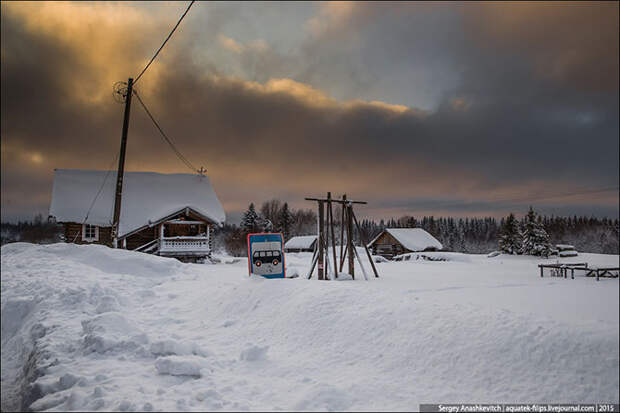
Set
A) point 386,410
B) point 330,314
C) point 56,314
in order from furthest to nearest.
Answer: point 330,314 < point 56,314 < point 386,410

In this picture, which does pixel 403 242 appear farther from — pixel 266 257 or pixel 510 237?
pixel 510 237

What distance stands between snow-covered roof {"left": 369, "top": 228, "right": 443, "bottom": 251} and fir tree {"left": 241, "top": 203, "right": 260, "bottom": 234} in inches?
1022

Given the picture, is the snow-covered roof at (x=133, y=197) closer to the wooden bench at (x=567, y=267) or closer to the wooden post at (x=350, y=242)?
the wooden post at (x=350, y=242)

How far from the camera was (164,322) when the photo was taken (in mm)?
6887

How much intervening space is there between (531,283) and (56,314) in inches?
256

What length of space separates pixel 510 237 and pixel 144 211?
2239 centimetres

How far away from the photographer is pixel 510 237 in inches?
232

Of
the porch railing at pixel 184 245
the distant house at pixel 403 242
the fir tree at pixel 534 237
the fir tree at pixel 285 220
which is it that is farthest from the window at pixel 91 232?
the fir tree at pixel 285 220

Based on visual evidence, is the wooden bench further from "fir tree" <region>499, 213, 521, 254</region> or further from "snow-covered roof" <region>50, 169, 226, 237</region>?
"snow-covered roof" <region>50, 169, 226, 237</region>

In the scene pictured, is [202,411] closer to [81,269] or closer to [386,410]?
[386,410]

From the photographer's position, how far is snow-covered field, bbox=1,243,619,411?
3.01 metres

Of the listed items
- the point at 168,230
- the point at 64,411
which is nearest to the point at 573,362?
the point at 64,411

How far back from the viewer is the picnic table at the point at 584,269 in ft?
10.2

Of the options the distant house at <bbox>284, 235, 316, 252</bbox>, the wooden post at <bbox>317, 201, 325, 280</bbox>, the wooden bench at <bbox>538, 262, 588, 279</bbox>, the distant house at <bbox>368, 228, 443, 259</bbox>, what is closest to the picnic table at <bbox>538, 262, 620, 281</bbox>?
the wooden bench at <bbox>538, 262, 588, 279</bbox>
